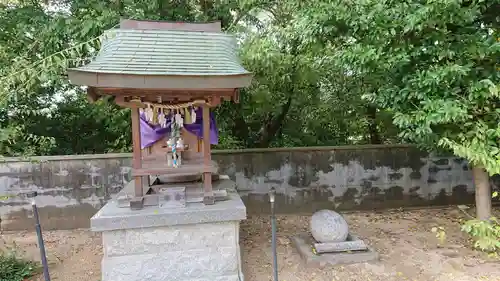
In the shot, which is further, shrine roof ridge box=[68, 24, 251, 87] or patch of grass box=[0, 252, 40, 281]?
patch of grass box=[0, 252, 40, 281]

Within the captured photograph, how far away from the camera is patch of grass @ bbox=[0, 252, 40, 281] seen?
12.4 feet

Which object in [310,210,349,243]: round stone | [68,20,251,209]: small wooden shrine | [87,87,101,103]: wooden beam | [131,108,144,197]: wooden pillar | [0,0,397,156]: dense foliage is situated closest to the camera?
[68,20,251,209]: small wooden shrine

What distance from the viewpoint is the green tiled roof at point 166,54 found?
335 cm

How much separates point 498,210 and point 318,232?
436 centimetres

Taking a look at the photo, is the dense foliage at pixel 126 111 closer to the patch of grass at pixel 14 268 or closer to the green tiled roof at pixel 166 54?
the green tiled roof at pixel 166 54

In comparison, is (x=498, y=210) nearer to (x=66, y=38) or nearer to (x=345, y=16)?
(x=345, y=16)

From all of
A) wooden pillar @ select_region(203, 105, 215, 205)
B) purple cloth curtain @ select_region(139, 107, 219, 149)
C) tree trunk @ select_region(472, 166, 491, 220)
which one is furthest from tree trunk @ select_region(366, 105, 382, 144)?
wooden pillar @ select_region(203, 105, 215, 205)

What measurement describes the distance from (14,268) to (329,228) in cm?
404

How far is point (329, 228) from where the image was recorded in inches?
171

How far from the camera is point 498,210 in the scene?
6242 millimetres

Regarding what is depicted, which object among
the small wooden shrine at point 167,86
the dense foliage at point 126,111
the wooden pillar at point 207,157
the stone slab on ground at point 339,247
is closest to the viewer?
the small wooden shrine at point 167,86

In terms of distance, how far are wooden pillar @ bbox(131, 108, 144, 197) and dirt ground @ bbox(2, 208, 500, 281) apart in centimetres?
138

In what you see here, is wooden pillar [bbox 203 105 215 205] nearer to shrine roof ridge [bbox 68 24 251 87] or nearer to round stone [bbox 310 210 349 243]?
shrine roof ridge [bbox 68 24 251 87]

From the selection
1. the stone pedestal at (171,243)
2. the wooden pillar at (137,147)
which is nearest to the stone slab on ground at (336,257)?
the stone pedestal at (171,243)
